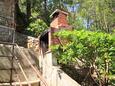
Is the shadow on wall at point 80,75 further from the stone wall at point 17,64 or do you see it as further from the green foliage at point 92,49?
the stone wall at point 17,64

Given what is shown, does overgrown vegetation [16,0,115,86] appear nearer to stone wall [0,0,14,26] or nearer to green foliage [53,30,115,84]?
green foliage [53,30,115,84]

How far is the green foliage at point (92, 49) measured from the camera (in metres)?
11.2

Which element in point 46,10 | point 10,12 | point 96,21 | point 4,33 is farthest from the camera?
point 46,10

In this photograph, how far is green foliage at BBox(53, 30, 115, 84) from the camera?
1121cm

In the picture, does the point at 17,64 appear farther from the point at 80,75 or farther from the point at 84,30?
the point at 84,30

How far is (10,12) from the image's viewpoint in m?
19.1

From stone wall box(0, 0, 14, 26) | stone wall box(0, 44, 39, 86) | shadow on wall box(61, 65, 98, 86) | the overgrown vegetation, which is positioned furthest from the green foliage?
A: stone wall box(0, 0, 14, 26)

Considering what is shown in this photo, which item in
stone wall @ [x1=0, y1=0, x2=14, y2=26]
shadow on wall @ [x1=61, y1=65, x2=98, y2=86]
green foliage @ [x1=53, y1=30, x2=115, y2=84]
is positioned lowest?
shadow on wall @ [x1=61, y1=65, x2=98, y2=86]

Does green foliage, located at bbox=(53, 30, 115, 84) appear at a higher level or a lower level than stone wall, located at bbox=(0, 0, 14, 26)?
lower

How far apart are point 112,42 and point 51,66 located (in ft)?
10.3

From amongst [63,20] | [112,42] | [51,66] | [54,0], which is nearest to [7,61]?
[51,66]

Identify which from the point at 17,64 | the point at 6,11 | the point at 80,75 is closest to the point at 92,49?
the point at 80,75

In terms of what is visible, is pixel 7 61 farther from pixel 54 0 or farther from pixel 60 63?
pixel 54 0

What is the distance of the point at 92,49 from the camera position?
11.5 meters
